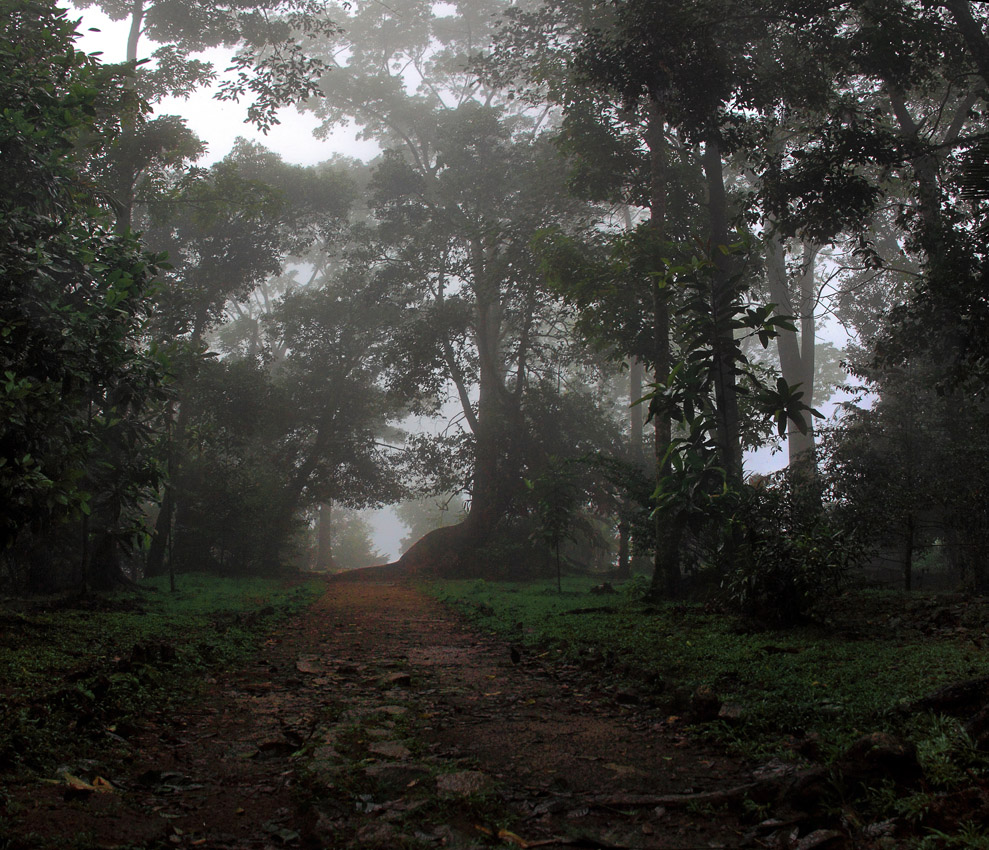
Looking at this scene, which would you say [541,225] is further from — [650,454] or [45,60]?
[45,60]

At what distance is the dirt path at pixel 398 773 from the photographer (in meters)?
3.01

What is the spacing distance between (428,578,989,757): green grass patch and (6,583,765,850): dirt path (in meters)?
0.48

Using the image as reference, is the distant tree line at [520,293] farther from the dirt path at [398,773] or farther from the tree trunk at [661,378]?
the dirt path at [398,773]

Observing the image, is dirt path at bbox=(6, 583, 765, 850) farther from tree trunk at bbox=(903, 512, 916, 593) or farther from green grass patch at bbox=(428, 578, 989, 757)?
tree trunk at bbox=(903, 512, 916, 593)

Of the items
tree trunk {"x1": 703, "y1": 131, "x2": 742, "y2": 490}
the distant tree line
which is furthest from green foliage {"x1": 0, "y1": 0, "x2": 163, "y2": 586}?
tree trunk {"x1": 703, "y1": 131, "x2": 742, "y2": 490}

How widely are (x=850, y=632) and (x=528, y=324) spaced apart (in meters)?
19.1

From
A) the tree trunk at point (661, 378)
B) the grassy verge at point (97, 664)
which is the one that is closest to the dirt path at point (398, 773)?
the grassy verge at point (97, 664)

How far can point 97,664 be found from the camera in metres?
Answer: 5.87

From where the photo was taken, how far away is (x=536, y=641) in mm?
8156

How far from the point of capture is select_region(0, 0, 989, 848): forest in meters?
8.72

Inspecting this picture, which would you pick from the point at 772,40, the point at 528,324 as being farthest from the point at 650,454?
the point at 772,40

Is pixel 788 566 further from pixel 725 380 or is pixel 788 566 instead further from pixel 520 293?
pixel 520 293

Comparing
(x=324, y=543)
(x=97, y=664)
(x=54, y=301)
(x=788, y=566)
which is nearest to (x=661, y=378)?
(x=788, y=566)

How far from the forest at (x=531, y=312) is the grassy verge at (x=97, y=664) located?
213mm
